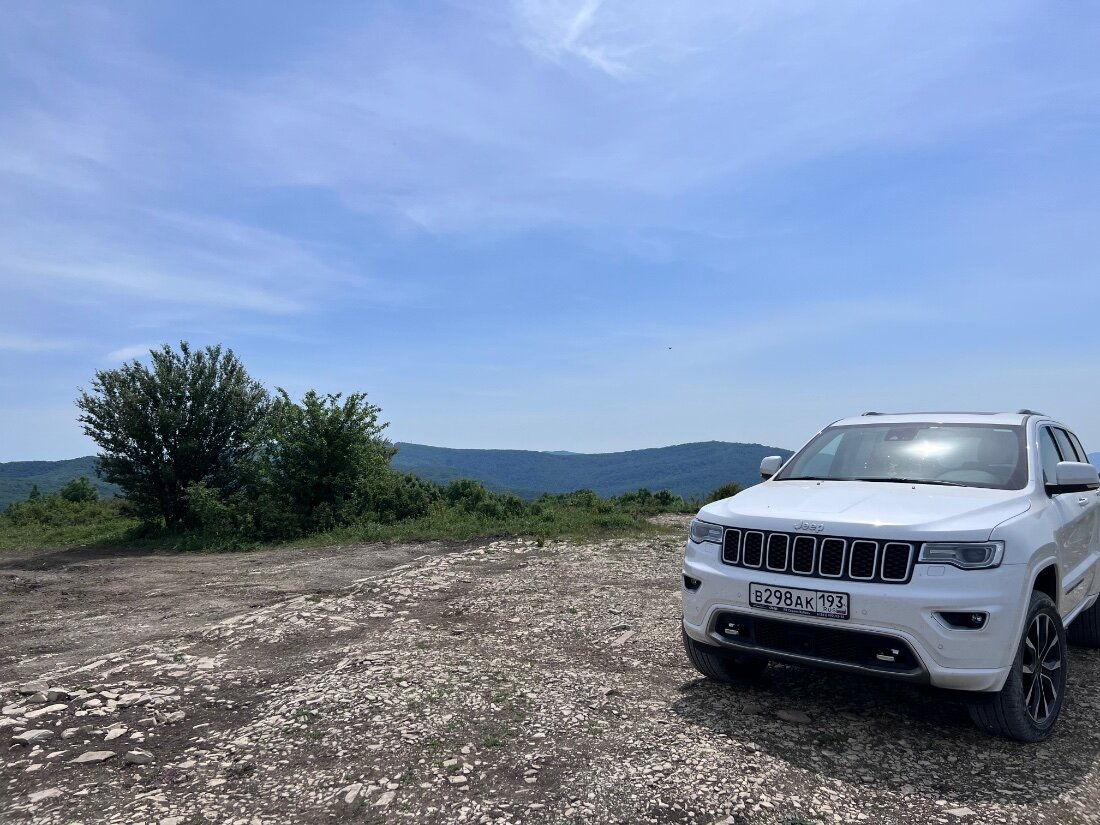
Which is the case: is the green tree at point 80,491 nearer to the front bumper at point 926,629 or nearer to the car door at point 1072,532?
the front bumper at point 926,629

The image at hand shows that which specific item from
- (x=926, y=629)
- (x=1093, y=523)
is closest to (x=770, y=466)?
(x=926, y=629)

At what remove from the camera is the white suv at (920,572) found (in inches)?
144

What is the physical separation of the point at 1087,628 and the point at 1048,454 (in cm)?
177

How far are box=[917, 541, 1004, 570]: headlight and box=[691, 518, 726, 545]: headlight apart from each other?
3.87 ft

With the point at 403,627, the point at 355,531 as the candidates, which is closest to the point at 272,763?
the point at 403,627

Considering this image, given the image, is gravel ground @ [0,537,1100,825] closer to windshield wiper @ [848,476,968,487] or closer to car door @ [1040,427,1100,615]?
car door @ [1040,427,1100,615]

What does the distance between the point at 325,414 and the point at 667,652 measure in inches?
522

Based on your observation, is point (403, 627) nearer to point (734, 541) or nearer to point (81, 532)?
point (734, 541)

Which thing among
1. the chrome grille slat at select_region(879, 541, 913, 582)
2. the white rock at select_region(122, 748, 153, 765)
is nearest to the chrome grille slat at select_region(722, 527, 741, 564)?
the chrome grille slat at select_region(879, 541, 913, 582)

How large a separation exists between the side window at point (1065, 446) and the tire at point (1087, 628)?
126 centimetres

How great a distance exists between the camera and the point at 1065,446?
236 inches

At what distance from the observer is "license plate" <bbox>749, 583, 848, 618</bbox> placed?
383 centimetres

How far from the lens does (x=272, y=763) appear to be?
376 cm

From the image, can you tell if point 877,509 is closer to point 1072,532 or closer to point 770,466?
point 770,466
